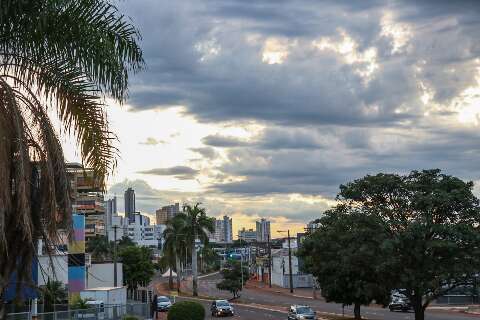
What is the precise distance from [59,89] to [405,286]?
33292 millimetres

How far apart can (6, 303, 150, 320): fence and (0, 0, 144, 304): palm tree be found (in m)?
15.4

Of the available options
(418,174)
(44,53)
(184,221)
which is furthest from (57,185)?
(184,221)

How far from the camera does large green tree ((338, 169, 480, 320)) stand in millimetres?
39375

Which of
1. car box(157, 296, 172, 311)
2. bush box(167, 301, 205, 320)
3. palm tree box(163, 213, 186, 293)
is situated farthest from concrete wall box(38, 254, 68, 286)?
palm tree box(163, 213, 186, 293)

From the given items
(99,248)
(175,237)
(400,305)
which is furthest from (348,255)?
(99,248)

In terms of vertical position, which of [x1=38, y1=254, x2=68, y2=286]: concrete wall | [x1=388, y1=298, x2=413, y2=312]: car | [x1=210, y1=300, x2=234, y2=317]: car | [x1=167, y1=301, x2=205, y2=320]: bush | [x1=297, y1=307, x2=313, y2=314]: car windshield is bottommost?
[x1=388, y1=298, x2=413, y2=312]: car

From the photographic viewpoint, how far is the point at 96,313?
36781 mm

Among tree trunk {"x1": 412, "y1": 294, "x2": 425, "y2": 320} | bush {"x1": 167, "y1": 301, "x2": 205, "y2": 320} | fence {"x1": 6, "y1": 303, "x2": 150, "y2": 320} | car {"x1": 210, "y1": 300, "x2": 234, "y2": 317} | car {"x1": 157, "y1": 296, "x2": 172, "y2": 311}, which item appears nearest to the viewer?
fence {"x1": 6, "y1": 303, "x2": 150, "y2": 320}

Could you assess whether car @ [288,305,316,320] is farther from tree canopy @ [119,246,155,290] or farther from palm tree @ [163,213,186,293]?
palm tree @ [163,213,186,293]

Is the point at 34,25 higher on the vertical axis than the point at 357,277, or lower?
higher

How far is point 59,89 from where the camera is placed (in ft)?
33.8

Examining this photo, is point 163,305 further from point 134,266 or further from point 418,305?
point 418,305

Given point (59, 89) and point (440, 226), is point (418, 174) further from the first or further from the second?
point (59, 89)

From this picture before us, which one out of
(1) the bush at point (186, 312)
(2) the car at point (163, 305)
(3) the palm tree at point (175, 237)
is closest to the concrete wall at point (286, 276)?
(3) the palm tree at point (175, 237)
